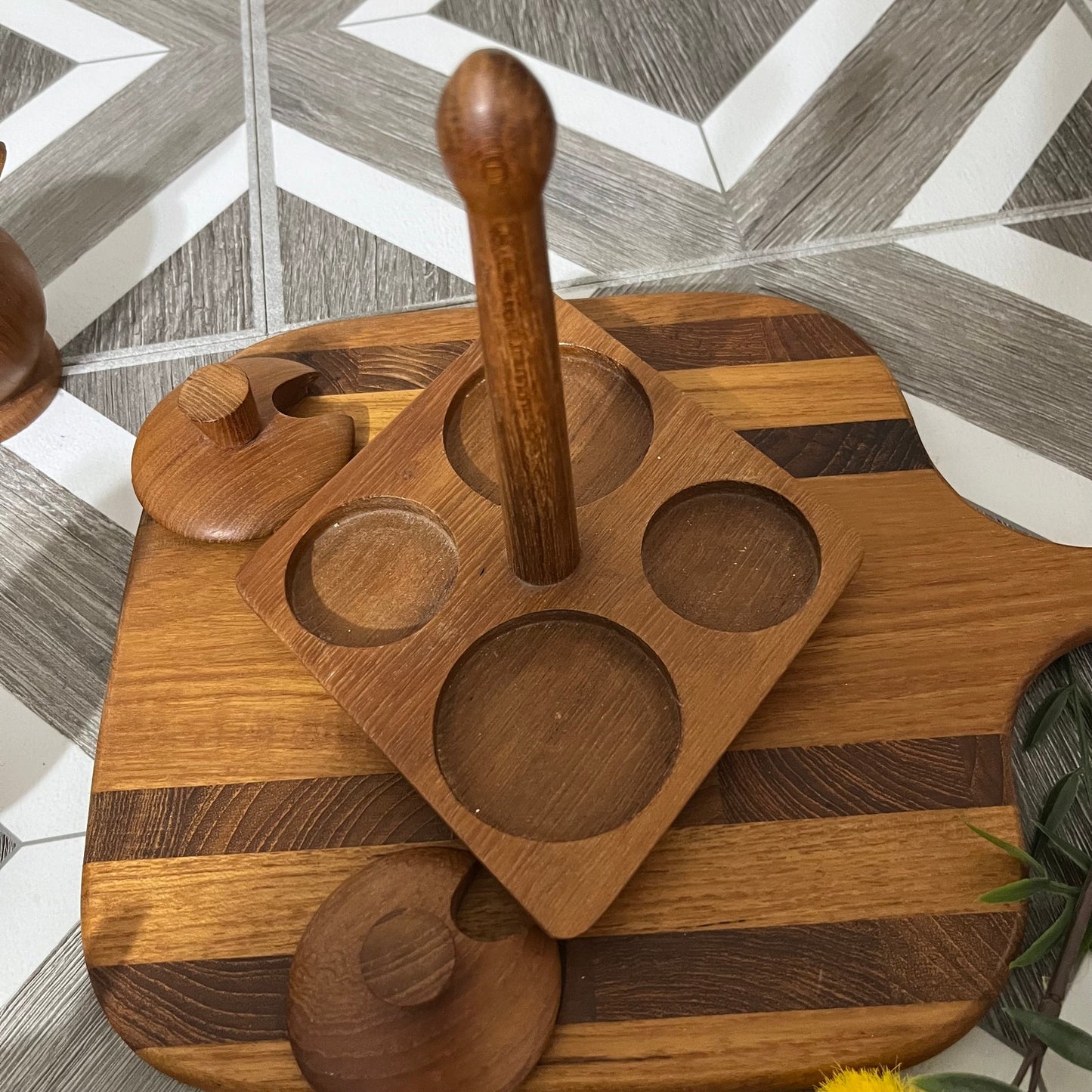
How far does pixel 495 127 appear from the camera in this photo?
22cm

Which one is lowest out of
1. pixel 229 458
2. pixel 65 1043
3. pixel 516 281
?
pixel 65 1043

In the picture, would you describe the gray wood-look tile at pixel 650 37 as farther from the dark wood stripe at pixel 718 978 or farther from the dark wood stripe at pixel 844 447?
the dark wood stripe at pixel 718 978

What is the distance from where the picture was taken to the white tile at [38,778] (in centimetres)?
49

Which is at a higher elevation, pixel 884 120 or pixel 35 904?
pixel 884 120

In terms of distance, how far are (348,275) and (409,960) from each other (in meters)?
0.43

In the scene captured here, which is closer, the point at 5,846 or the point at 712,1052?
the point at 712,1052

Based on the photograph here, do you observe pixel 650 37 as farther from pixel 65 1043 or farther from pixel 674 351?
pixel 65 1043

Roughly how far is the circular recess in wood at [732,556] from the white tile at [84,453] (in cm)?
31

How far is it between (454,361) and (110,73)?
49cm

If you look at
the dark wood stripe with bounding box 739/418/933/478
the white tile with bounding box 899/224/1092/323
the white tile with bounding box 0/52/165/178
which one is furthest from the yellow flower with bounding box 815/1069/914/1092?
the white tile with bounding box 0/52/165/178

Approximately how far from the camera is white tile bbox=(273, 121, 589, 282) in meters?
0.64

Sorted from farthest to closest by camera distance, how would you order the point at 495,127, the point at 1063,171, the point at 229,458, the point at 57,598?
the point at 1063,171 < the point at 57,598 < the point at 229,458 < the point at 495,127

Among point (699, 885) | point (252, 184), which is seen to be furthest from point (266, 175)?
point (699, 885)

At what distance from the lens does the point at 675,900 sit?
0.36 meters
